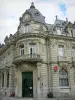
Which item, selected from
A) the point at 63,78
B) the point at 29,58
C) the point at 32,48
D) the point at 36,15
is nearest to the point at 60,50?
the point at 63,78

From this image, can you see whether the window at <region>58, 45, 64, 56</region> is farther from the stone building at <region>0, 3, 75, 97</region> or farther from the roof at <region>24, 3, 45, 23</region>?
the roof at <region>24, 3, 45, 23</region>

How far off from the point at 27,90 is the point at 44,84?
2720mm

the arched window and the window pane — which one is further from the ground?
the window pane

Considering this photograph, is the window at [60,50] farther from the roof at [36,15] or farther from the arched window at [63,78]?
the roof at [36,15]

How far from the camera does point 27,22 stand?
28703 mm

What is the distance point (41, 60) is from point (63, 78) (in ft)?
15.5

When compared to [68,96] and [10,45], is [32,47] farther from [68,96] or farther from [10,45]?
[68,96]

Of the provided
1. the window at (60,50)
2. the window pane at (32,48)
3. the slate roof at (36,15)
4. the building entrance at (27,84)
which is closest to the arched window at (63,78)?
the window at (60,50)

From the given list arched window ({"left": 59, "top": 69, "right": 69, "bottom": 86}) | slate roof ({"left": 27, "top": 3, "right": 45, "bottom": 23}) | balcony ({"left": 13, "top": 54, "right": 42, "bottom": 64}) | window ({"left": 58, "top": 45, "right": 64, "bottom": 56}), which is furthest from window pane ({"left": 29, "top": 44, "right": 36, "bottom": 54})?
arched window ({"left": 59, "top": 69, "right": 69, "bottom": 86})

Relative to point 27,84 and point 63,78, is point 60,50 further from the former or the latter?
point 27,84

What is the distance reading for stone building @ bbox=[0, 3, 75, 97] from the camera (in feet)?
87.4

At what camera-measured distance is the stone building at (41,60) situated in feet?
87.4

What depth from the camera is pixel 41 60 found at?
2656 centimetres

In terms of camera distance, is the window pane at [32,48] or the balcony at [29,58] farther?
the window pane at [32,48]
